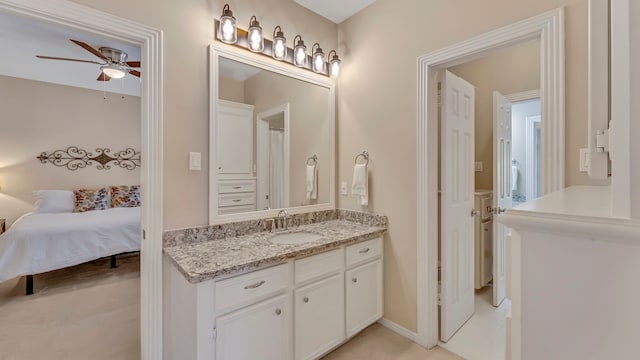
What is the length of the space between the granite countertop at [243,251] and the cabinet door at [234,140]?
51cm

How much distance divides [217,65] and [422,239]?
189cm

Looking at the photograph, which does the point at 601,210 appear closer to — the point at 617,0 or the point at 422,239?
the point at 617,0

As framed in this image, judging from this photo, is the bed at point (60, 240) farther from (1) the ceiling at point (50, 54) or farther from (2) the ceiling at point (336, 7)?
(2) the ceiling at point (336, 7)

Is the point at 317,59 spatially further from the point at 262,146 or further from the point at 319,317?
the point at 319,317

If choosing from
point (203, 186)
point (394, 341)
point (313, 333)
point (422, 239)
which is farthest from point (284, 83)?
point (394, 341)

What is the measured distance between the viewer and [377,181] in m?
2.32

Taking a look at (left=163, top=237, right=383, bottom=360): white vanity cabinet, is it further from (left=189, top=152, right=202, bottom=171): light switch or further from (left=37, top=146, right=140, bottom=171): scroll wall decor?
(left=37, top=146, right=140, bottom=171): scroll wall decor

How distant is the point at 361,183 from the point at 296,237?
716mm

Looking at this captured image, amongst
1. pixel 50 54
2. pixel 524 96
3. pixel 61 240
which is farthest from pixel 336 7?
pixel 61 240

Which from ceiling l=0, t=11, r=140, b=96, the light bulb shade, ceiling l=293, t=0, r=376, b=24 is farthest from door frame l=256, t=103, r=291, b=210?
the light bulb shade

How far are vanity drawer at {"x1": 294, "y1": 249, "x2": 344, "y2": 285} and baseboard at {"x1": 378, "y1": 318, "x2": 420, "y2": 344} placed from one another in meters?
0.78

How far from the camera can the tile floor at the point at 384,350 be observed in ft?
6.30

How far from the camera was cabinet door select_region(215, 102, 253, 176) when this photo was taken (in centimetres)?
191

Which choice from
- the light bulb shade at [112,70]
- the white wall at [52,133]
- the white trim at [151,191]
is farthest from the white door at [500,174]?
the white wall at [52,133]
